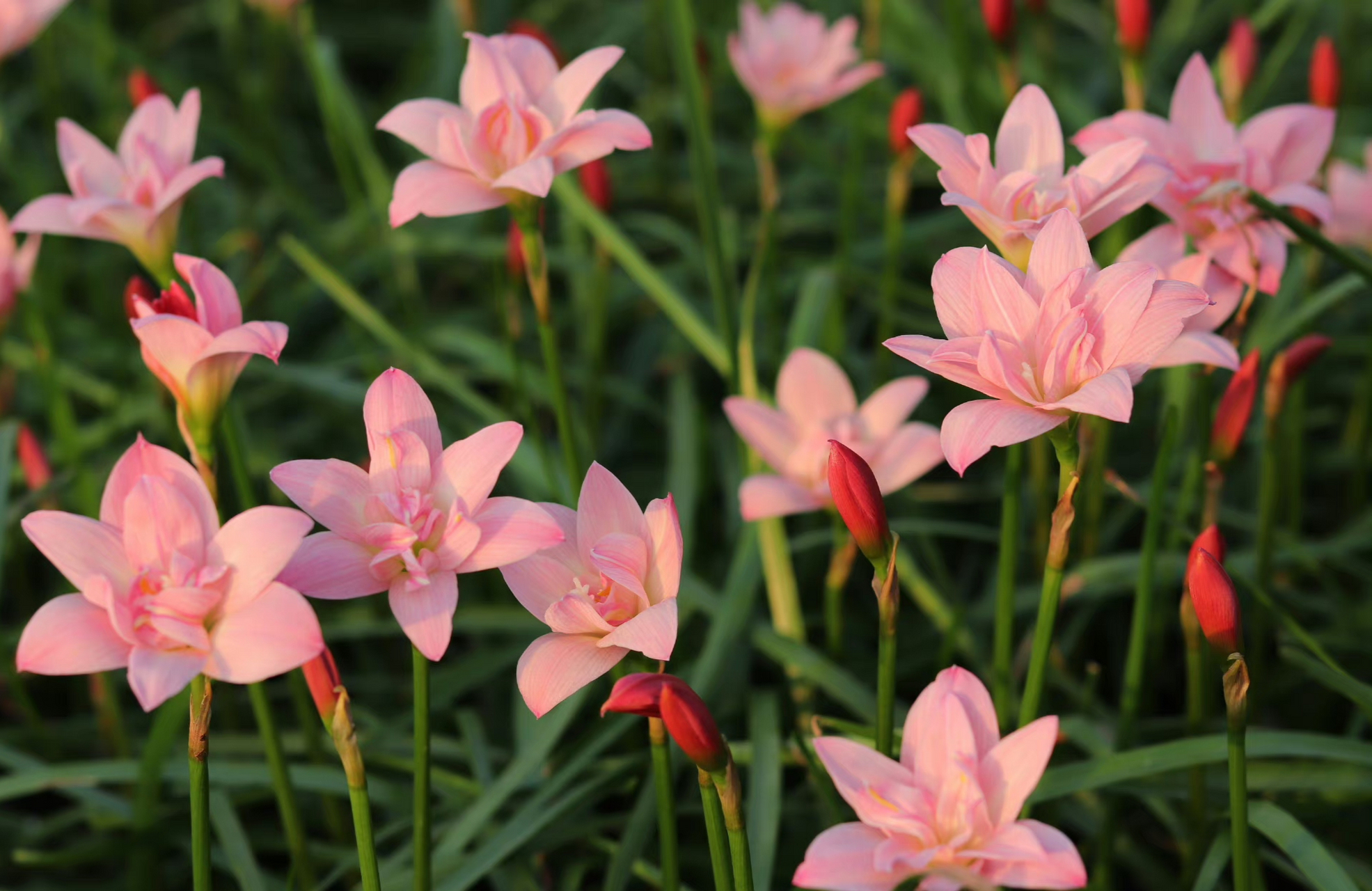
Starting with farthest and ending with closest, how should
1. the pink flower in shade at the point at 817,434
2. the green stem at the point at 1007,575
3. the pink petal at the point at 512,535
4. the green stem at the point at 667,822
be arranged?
the pink flower in shade at the point at 817,434, the green stem at the point at 1007,575, the green stem at the point at 667,822, the pink petal at the point at 512,535

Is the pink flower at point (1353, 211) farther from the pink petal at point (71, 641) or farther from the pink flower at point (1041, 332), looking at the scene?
the pink petal at point (71, 641)

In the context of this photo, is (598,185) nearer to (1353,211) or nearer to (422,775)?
(422,775)

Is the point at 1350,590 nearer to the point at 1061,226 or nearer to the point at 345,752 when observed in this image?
the point at 1061,226

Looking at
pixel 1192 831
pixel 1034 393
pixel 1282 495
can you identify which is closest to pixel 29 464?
pixel 1034 393

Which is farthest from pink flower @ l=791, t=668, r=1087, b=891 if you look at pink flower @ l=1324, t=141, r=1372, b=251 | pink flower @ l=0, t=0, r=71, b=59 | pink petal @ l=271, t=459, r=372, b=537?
pink flower @ l=0, t=0, r=71, b=59

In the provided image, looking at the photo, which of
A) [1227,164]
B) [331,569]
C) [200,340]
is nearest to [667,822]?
[331,569]

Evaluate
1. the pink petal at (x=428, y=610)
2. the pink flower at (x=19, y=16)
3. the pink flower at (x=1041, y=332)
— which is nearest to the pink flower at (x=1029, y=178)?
the pink flower at (x=1041, y=332)
